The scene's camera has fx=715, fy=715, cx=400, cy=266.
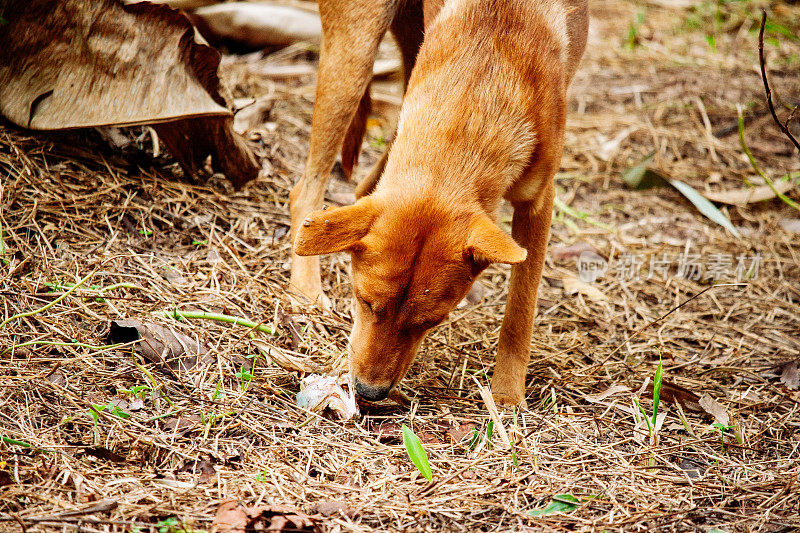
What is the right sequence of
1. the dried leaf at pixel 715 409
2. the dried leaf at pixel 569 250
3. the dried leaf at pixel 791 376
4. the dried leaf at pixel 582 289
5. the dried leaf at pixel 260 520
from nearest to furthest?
the dried leaf at pixel 260 520, the dried leaf at pixel 715 409, the dried leaf at pixel 791 376, the dried leaf at pixel 582 289, the dried leaf at pixel 569 250

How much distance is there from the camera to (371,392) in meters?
2.84

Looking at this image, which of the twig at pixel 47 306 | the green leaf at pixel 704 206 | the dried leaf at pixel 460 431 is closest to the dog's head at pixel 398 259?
the dried leaf at pixel 460 431

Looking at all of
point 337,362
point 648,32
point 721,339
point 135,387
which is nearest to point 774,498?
point 721,339

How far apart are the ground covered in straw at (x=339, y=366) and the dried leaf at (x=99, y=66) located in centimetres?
22

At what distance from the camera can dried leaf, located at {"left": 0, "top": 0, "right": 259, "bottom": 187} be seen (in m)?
3.80

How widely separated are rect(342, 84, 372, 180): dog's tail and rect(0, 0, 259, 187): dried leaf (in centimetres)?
73

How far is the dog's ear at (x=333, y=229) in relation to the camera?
2.69 metres

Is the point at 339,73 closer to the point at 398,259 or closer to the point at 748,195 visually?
the point at 398,259

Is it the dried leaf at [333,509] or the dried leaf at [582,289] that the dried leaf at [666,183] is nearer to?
the dried leaf at [582,289]

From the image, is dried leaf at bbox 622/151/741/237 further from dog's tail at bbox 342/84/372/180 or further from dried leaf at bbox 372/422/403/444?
dried leaf at bbox 372/422/403/444

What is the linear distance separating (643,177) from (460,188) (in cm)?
302

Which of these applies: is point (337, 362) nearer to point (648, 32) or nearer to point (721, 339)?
point (721, 339)

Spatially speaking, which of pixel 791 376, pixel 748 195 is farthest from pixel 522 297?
pixel 748 195

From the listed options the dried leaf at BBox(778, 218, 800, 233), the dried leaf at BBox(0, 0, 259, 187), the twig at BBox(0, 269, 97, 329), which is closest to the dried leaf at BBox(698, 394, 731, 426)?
the dried leaf at BBox(778, 218, 800, 233)
